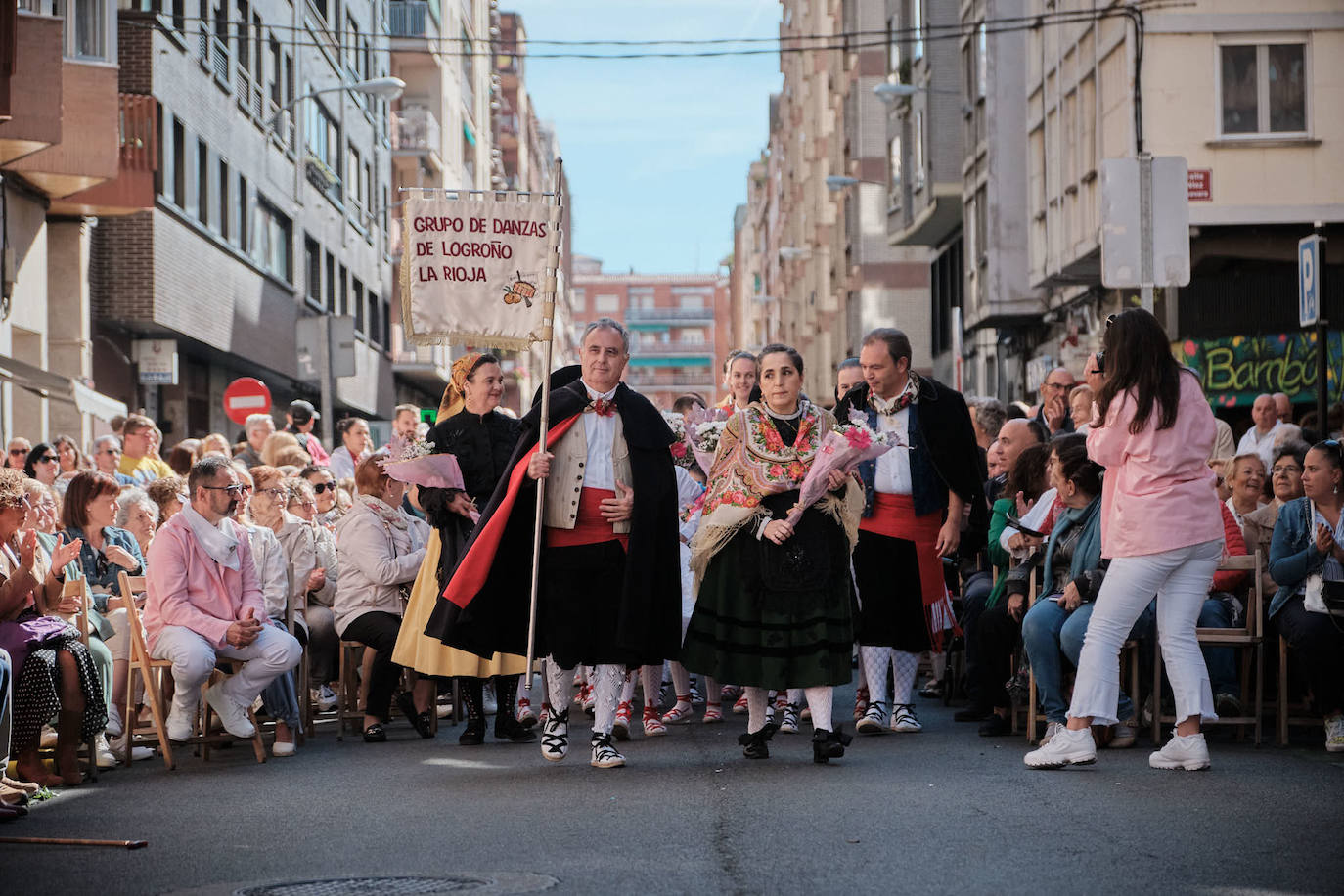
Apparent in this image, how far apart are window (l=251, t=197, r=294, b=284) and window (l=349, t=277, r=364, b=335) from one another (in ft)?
28.8

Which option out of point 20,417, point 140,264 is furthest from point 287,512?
point 140,264

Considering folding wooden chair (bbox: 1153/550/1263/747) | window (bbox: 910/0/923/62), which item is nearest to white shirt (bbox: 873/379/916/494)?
folding wooden chair (bbox: 1153/550/1263/747)

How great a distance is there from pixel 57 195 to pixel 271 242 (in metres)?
13.2

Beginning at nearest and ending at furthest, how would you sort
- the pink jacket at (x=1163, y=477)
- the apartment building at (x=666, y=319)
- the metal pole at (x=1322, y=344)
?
the pink jacket at (x=1163, y=477) → the metal pole at (x=1322, y=344) → the apartment building at (x=666, y=319)

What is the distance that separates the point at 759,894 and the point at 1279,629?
5.22 m

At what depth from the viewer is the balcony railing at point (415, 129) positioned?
57500 millimetres

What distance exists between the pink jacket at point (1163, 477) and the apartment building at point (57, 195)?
12842mm

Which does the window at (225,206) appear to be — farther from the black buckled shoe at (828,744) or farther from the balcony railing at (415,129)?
the black buckled shoe at (828,744)

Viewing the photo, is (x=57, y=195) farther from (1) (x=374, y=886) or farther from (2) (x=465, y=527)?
(1) (x=374, y=886)

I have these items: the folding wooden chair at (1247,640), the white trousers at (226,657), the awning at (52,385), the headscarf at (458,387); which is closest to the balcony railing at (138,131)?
the awning at (52,385)

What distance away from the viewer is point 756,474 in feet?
33.2

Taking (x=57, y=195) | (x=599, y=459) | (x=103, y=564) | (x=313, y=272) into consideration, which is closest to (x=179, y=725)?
(x=103, y=564)

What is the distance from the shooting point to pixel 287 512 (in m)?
12.6

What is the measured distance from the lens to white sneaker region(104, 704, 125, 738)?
36.2ft
